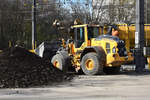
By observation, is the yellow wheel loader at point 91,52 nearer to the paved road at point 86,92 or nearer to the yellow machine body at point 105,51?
the yellow machine body at point 105,51

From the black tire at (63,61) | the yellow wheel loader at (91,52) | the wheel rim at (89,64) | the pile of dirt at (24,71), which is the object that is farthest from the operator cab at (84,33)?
the pile of dirt at (24,71)

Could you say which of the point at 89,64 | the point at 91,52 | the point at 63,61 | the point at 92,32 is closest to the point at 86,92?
the point at 89,64

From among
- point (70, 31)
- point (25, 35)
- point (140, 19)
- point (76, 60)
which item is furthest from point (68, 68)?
point (25, 35)

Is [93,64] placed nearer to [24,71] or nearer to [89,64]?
[89,64]

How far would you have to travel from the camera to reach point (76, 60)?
53.7ft

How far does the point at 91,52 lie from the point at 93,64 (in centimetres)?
85

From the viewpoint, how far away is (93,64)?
1512 cm

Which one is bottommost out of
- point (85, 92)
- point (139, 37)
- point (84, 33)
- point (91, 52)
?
point (85, 92)

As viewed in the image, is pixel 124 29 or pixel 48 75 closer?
pixel 48 75

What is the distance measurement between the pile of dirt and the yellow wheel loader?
1980mm

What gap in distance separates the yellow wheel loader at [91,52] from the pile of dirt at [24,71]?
6.50 ft

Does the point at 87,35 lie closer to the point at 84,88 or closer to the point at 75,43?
the point at 75,43

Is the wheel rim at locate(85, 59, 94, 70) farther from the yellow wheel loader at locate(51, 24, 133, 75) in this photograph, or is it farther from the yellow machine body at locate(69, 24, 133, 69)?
the yellow machine body at locate(69, 24, 133, 69)

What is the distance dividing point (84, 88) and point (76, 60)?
5.42m
